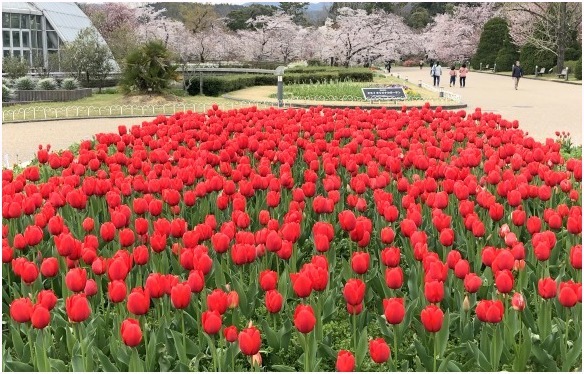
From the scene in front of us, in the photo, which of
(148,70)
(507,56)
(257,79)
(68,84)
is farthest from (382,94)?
(507,56)

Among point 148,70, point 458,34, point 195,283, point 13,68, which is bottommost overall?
point 195,283

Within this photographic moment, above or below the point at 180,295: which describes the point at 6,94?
below

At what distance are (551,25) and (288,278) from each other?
51.9m

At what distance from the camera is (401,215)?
5832mm

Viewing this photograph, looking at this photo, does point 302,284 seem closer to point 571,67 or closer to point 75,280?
point 75,280

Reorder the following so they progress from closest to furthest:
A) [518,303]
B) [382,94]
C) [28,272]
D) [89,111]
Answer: [518,303], [28,272], [89,111], [382,94]

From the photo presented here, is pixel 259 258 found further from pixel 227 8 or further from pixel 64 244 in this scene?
pixel 227 8

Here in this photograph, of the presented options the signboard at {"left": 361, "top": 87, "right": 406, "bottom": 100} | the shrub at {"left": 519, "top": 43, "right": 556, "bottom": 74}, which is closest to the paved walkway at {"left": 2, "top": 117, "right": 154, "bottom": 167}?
the signboard at {"left": 361, "top": 87, "right": 406, "bottom": 100}

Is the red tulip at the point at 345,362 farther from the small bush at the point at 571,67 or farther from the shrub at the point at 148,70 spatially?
the small bush at the point at 571,67

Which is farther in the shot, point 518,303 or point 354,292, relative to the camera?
point 518,303

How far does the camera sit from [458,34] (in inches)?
3174

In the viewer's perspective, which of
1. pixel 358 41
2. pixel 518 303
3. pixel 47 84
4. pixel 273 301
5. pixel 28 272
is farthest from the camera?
pixel 358 41

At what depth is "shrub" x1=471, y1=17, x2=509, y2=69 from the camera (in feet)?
212

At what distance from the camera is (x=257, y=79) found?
42.5 metres
